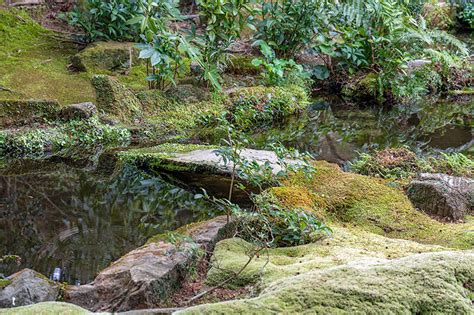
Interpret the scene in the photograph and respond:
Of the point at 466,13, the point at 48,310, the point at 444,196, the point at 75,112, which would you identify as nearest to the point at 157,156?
the point at 75,112

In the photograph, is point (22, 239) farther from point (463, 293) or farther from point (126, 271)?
point (463, 293)

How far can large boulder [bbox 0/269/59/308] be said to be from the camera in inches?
102

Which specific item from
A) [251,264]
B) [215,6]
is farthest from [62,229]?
[215,6]

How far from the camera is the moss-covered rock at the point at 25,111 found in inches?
273

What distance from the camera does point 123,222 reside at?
465 centimetres

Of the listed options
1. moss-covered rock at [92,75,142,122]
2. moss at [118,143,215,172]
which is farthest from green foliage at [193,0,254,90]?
moss at [118,143,215,172]

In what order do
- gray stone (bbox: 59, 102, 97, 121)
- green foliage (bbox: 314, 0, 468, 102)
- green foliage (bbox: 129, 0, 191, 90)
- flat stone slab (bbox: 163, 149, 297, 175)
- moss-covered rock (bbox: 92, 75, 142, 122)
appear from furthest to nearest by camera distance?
1. green foliage (bbox: 314, 0, 468, 102)
2. moss-covered rock (bbox: 92, 75, 142, 122)
3. gray stone (bbox: 59, 102, 97, 121)
4. green foliage (bbox: 129, 0, 191, 90)
5. flat stone slab (bbox: 163, 149, 297, 175)

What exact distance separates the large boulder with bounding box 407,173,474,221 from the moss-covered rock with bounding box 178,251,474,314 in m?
2.34

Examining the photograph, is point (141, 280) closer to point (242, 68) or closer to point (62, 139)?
point (62, 139)

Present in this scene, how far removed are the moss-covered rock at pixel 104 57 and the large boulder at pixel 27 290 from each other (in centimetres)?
663

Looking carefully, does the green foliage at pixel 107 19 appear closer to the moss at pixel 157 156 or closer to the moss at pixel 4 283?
the moss at pixel 157 156

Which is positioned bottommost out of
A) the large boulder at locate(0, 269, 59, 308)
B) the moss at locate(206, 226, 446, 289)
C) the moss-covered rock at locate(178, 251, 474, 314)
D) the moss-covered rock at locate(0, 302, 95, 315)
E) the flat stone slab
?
the flat stone slab

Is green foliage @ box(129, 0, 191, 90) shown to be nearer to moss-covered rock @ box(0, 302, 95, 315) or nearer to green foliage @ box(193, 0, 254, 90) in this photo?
green foliage @ box(193, 0, 254, 90)

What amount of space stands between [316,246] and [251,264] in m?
0.53
